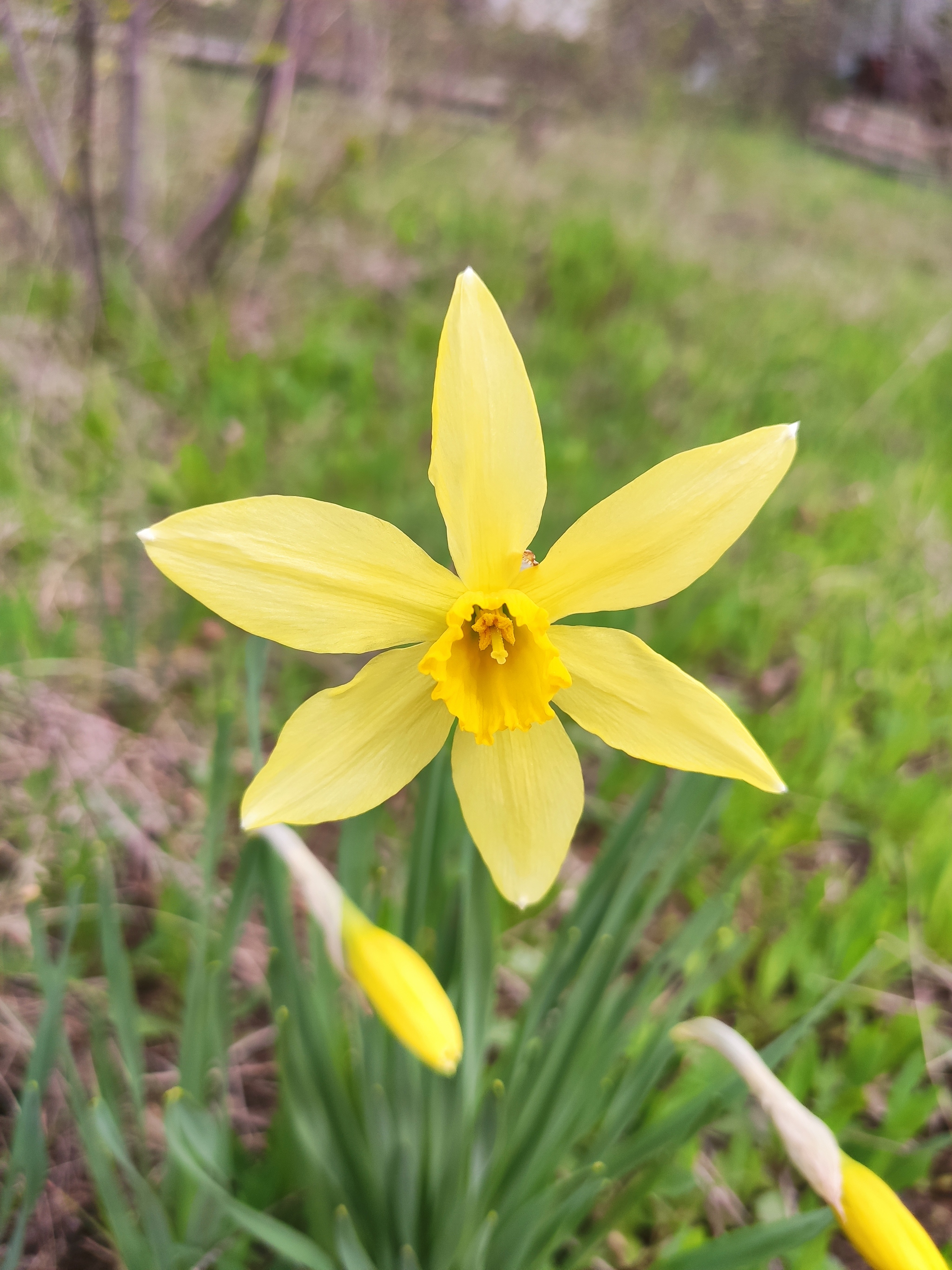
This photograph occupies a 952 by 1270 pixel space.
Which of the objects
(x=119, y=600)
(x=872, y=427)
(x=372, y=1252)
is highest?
(x=872, y=427)

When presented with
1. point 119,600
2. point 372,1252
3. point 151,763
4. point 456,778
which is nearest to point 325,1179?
point 372,1252

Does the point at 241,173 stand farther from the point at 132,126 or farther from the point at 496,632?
the point at 496,632

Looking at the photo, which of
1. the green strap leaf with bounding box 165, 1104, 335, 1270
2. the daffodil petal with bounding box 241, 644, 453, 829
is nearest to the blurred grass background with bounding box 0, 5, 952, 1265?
the daffodil petal with bounding box 241, 644, 453, 829

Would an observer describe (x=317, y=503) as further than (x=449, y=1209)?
No

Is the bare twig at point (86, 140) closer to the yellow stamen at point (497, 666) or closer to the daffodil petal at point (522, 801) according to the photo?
the yellow stamen at point (497, 666)

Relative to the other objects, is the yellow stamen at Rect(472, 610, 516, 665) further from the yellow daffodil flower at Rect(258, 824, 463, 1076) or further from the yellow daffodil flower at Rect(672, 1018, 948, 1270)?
the yellow daffodil flower at Rect(672, 1018, 948, 1270)

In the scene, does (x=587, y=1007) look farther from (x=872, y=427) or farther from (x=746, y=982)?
(x=872, y=427)

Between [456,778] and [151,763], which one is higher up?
[456,778]

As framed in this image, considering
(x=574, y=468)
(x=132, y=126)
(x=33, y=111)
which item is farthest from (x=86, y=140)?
(x=574, y=468)
